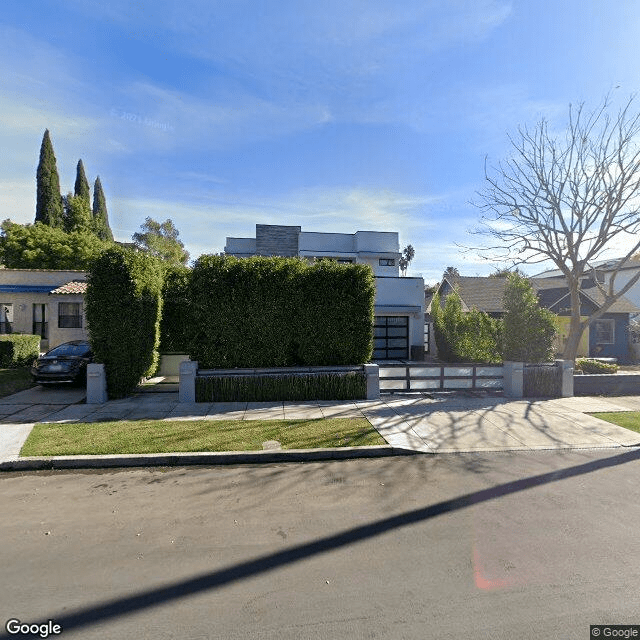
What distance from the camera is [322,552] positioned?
369 cm

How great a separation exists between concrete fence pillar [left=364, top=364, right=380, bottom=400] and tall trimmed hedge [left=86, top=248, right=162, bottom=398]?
5.96 metres

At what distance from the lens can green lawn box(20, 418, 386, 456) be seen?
646cm

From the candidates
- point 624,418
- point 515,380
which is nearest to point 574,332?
point 515,380

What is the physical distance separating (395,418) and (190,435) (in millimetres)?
4287

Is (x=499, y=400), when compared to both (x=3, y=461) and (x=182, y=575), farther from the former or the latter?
(x=3, y=461)

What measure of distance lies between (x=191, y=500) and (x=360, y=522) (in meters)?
2.10

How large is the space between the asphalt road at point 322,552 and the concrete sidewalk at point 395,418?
2.44 ft

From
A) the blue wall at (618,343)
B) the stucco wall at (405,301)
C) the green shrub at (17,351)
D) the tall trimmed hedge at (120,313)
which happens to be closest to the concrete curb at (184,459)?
the tall trimmed hedge at (120,313)

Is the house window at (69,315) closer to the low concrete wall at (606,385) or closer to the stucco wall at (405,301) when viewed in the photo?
the stucco wall at (405,301)

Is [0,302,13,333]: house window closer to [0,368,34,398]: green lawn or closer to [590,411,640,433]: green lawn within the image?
[0,368,34,398]: green lawn

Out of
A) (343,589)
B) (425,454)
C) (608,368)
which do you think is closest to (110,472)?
(343,589)

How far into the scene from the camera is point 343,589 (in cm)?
316

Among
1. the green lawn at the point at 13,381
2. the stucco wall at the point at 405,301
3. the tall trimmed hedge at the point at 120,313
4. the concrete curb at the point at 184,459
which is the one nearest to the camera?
the concrete curb at the point at 184,459

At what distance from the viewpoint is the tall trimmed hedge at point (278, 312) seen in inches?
421
